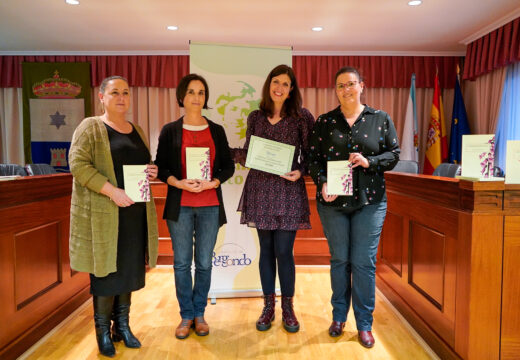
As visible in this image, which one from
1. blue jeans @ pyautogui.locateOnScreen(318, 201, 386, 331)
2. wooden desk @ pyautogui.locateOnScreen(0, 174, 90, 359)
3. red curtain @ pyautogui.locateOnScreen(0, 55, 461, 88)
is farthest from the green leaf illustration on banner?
red curtain @ pyautogui.locateOnScreen(0, 55, 461, 88)

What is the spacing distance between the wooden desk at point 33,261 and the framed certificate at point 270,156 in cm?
127

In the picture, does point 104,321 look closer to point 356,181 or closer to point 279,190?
point 279,190

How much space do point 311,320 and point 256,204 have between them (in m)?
0.92

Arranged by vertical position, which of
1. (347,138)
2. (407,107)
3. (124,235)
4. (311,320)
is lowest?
(311,320)

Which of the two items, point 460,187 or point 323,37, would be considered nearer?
point 460,187

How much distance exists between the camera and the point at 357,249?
2.09 m

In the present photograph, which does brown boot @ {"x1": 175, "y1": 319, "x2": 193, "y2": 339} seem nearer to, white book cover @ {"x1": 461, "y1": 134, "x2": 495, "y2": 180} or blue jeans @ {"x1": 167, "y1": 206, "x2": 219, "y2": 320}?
blue jeans @ {"x1": 167, "y1": 206, "x2": 219, "y2": 320}

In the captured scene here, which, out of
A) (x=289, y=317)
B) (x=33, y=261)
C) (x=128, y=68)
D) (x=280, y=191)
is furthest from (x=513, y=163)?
(x=128, y=68)

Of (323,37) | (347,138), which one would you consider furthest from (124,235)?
(323,37)

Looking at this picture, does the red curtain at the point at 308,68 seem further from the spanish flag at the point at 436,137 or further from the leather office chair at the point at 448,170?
the leather office chair at the point at 448,170

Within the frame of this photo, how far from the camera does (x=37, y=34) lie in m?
5.07

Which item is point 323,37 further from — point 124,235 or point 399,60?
point 124,235

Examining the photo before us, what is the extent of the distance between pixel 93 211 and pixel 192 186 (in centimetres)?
50

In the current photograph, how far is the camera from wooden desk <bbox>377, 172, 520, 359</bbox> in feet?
5.57
